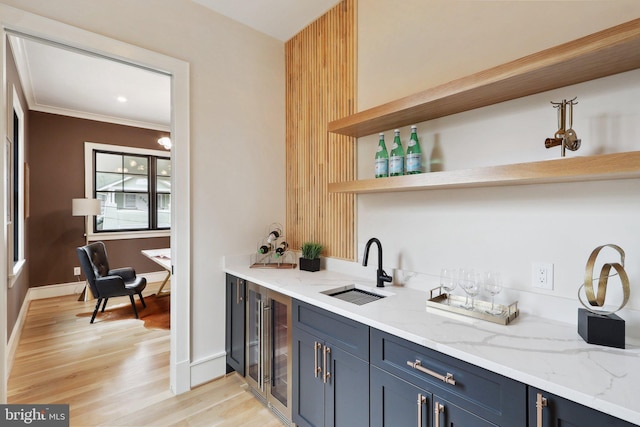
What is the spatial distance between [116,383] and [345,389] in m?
1.94

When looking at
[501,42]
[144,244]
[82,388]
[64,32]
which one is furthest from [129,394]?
[144,244]

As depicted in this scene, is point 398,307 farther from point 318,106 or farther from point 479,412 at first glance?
point 318,106

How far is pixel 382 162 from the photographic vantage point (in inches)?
74.3

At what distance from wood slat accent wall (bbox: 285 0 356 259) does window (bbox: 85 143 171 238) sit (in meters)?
3.57

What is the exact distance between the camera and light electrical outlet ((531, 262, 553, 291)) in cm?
136

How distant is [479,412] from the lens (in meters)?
1.04

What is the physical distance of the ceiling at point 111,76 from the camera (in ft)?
7.84

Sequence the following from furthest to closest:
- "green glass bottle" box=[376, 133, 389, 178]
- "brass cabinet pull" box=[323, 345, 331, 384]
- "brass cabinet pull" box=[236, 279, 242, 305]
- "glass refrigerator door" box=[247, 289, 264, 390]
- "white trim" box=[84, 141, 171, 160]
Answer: "white trim" box=[84, 141, 171, 160]
"brass cabinet pull" box=[236, 279, 242, 305]
"glass refrigerator door" box=[247, 289, 264, 390]
"green glass bottle" box=[376, 133, 389, 178]
"brass cabinet pull" box=[323, 345, 331, 384]

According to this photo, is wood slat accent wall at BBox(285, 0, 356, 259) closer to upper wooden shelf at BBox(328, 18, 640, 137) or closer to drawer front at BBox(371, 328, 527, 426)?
upper wooden shelf at BBox(328, 18, 640, 137)

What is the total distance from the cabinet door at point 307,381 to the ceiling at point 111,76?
2.11 meters

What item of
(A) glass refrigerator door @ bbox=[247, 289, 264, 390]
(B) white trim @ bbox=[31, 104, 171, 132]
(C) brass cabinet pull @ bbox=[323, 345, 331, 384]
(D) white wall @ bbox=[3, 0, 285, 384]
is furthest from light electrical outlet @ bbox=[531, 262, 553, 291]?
(B) white trim @ bbox=[31, 104, 171, 132]

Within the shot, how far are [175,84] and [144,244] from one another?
13.4 ft

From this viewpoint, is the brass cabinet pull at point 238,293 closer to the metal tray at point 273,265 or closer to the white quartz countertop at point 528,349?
the metal tray at point 273,265

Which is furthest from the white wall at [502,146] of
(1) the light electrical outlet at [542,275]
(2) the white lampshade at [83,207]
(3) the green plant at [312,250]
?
(2) the white lampshade at [83,207]
